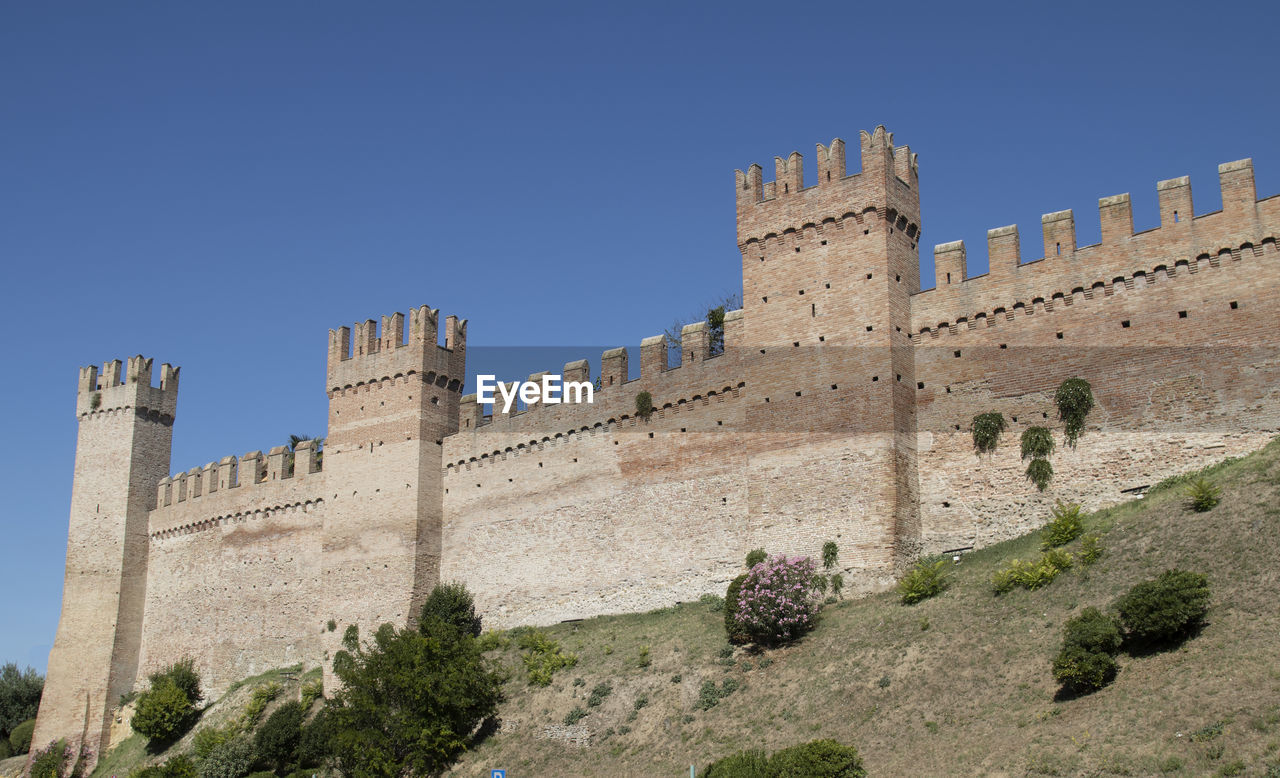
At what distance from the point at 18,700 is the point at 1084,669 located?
4934 cm

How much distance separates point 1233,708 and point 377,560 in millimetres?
25669

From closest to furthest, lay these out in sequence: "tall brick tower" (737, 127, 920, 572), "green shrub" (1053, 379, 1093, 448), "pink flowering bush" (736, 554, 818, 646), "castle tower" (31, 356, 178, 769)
→ "pink flowering bush" (736, 554, 818, 646), "green shrub" (1053, 379, 1093, 448), "tall brick tower" (737, 127, 920, 572), "castle tower" (31, 356, 178, 769)

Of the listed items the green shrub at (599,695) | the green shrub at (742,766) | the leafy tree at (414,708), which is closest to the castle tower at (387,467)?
the leafy tree at (414,708)

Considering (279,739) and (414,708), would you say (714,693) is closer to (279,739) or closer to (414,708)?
(414,708)

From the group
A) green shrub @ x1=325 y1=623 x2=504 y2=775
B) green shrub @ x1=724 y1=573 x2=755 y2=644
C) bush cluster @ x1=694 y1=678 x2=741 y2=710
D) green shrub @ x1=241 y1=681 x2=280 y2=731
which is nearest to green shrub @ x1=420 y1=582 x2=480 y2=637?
green shrub @ x1=325 y1=623 x2=504 y2=775

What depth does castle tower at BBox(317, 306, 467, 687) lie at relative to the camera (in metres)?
37.0

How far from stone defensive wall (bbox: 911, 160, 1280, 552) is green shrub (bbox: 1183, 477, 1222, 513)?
216 centimetres

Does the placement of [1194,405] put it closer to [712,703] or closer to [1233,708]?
[1233,708]

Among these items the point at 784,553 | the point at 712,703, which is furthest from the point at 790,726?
the point at 784,553

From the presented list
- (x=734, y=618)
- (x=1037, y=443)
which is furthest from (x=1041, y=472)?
(x=734, y=618)

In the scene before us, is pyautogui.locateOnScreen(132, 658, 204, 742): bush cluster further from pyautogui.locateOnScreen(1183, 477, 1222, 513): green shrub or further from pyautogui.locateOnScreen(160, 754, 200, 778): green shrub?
pyautogui.locateOnScreen(1183, 477, 1222, 513): green shrub

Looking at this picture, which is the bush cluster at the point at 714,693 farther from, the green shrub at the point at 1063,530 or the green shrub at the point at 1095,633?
the green shrub at the point at 1095,633

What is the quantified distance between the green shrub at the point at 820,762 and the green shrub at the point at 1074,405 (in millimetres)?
10325

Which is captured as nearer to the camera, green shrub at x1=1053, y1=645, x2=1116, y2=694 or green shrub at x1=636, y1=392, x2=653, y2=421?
green shrub at x1=1053, y1=645, x2=1116, y2=694
